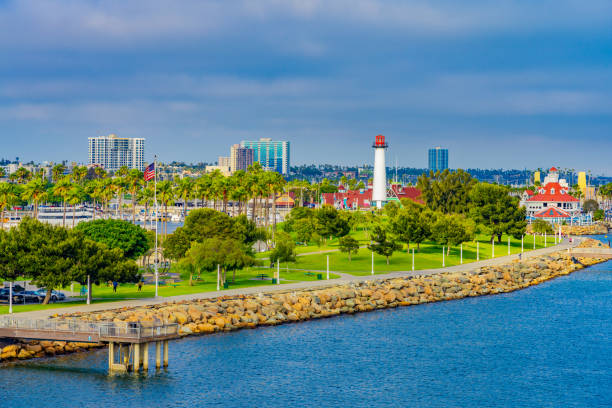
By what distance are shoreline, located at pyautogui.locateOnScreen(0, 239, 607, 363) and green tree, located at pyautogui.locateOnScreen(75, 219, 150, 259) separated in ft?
58.2

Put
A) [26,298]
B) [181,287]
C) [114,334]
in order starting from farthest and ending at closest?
[181,287], [26,298], [114,334]

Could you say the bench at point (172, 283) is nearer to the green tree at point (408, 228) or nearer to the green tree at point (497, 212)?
the green tree at point (408, 228)

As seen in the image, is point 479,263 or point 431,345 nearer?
point 431,345

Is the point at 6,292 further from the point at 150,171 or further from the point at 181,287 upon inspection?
the point at 181,287

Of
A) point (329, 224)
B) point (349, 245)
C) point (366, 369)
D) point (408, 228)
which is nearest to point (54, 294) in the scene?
point (366, 369)

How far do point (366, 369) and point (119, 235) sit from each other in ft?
134

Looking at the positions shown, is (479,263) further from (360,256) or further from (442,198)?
(442,198)

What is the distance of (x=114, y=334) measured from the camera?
5322 centimetres

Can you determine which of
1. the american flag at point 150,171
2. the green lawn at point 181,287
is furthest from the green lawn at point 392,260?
the american flag at point 150,171

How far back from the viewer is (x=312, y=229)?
125m

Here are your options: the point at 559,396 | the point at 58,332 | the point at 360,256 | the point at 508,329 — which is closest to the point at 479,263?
the point at 360,256

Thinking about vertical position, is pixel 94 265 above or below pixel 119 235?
below

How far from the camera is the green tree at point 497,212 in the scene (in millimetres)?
141375

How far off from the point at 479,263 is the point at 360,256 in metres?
17.2
